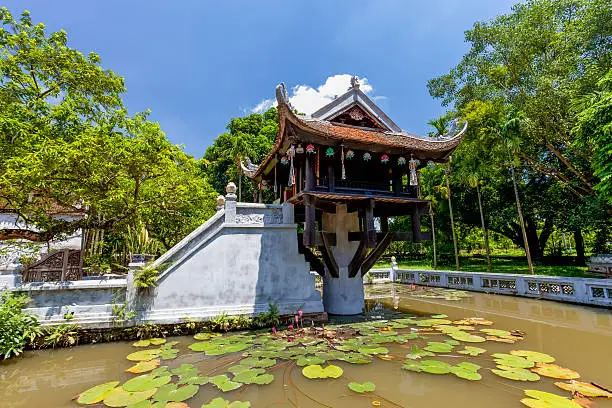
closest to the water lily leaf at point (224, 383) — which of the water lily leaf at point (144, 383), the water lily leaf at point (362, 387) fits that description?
the water lily leaf at point (144, 383)

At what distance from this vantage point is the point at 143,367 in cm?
492

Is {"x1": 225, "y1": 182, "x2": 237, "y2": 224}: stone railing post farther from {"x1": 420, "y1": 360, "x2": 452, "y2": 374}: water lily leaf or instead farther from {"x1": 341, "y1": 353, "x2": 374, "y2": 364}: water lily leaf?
{"x1": 420, "y1": 360, "x2": 452, "y2": 374}: water lily leaf

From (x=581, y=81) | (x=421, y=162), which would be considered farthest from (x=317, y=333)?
(x=581, y=81)

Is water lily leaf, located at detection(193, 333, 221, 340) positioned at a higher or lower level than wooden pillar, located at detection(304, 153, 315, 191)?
lower

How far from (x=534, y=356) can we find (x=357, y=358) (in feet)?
9.93

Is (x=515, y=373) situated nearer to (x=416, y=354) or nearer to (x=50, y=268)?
(x=416, y=354)

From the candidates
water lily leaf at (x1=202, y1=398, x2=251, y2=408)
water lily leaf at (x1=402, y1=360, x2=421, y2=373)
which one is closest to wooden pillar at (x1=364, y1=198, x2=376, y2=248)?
water lily leaf at (x1=402, y1=360, x2=421, y2=373)

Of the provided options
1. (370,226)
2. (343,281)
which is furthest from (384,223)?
(343,281)

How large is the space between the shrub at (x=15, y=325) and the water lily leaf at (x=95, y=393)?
2.84m

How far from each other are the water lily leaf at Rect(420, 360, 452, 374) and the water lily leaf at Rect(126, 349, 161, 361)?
486 centimetres

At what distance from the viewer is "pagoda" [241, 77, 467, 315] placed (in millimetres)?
7824

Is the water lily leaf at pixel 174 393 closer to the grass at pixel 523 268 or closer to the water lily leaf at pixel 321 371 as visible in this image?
the water lily leaf at pixel 321 371

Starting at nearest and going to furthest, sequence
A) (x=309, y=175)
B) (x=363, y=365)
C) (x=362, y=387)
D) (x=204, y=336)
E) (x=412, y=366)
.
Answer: (x=362, y=387), (x=412, y=366), (x=363, y=365), (x=204, y=336), (x=309, y=175)

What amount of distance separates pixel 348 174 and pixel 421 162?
2324 mm
